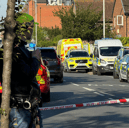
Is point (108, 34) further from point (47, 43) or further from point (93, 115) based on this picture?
point (93, 115)

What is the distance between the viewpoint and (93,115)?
31.1 ft

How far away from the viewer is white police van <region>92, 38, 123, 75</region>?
26.4 meters

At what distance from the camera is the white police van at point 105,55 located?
1038 inches

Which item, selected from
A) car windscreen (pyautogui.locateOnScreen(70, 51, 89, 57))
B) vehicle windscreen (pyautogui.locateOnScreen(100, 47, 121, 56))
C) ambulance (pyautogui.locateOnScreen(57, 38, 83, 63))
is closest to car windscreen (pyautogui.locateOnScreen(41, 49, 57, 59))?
vehicle windscreen (pyautogui.locateOnScreen(100, 47, 121, 56))

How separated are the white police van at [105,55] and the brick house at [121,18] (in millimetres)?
23528

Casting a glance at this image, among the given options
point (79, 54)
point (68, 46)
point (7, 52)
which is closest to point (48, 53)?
point (79, 54)

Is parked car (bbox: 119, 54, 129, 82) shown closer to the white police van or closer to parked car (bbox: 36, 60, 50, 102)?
the white police van

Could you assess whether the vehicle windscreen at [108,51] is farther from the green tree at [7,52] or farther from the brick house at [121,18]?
the brick house at [121,18]

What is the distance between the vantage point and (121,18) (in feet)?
184

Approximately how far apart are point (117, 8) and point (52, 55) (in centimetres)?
4010

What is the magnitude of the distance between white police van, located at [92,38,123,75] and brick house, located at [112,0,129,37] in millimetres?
23528

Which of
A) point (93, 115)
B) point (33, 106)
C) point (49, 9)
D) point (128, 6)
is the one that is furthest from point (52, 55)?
point (49, 9)

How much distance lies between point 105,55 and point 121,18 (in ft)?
99.0

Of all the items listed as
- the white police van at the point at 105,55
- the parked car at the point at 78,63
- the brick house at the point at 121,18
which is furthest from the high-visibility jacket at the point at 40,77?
the brick house at the point at 121,18
